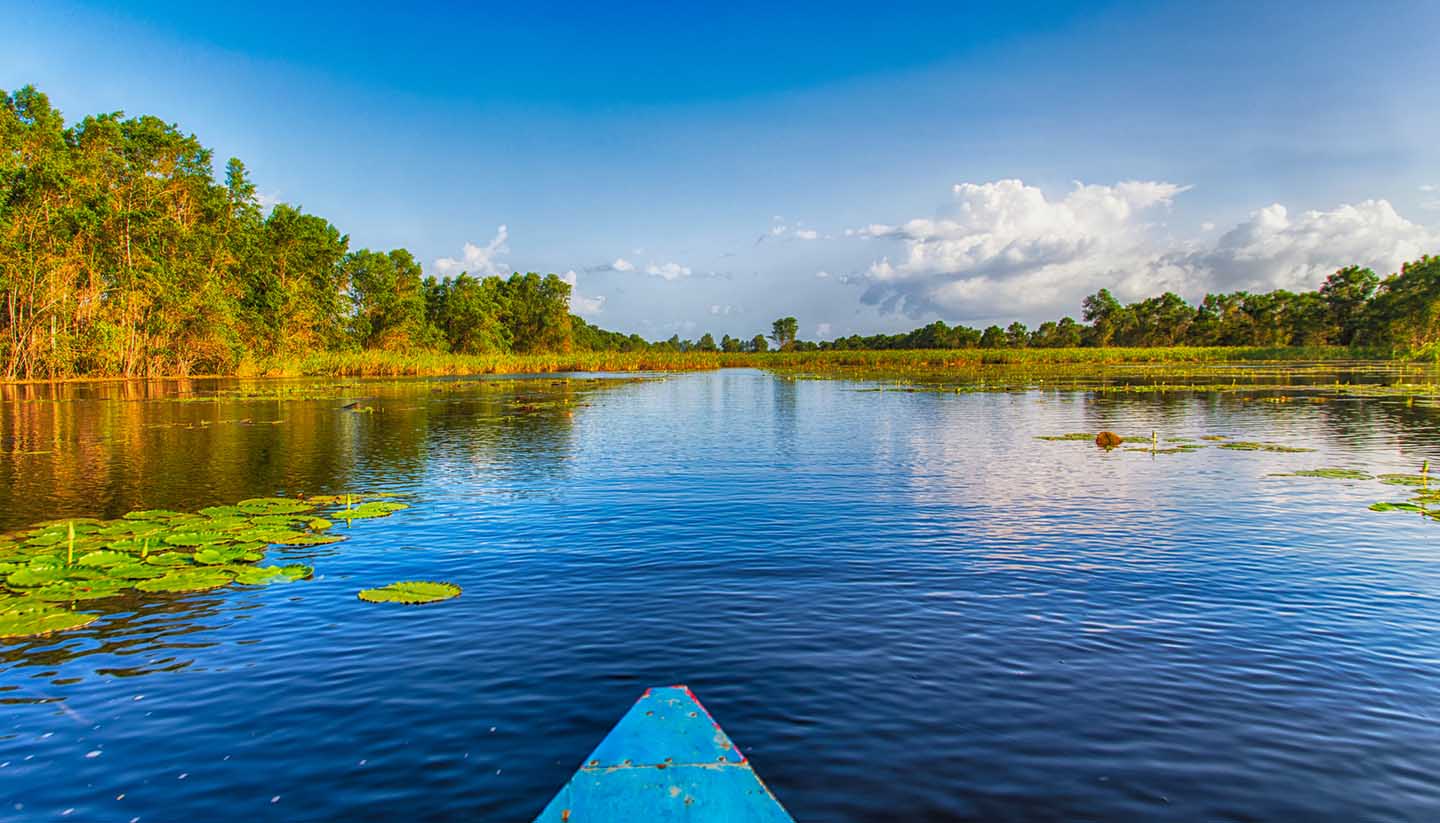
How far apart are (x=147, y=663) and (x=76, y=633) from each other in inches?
64.1

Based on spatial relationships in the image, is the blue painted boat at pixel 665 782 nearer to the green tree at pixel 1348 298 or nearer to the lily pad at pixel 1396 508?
the lily pad at pixel 1396 508

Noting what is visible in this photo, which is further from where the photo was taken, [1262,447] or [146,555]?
[1262,447]

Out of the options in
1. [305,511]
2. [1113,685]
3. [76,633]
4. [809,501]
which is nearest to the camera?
[1113,685]

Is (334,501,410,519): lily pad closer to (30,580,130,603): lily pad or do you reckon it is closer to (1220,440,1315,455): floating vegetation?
(30,580,130,603): lily pad

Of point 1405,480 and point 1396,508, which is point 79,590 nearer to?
point 1396,508

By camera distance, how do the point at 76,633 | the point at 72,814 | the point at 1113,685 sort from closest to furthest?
1. the point at 72,814
2. the point at 1113,685
3. the point at 76,633

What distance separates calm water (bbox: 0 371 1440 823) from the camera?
586 centimetres

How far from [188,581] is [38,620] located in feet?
6.00

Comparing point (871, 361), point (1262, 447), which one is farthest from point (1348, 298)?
point (1262, 447)

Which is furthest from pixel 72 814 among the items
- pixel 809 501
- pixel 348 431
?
pixel 348 431

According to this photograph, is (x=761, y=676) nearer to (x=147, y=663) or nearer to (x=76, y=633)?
(x=147, y=663)

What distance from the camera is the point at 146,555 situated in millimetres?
11898

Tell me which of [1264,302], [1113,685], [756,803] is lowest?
[1113,685]

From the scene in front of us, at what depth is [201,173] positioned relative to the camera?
→ 250 ft
